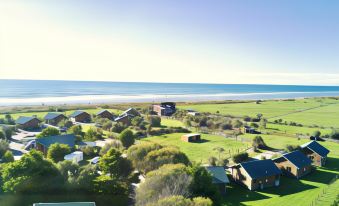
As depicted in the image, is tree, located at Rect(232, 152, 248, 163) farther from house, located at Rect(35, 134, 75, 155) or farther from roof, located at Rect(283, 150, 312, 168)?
house, located at Rect(35, 134, 75, 155)

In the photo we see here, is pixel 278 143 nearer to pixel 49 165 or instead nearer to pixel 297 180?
pixel 297 180

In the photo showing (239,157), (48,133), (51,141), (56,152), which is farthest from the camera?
(48,133)

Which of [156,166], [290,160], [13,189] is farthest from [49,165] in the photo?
[290,160]

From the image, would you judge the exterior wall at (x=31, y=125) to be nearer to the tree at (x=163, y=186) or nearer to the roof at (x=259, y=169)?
the tree at (x=163, y=186)

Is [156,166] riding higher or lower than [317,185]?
Answer: higher

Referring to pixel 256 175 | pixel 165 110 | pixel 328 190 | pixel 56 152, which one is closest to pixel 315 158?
pixel 328 190

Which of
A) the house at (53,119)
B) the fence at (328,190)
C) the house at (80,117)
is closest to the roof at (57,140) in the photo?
the house at (53,119)

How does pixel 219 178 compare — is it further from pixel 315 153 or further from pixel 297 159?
pixel 315 153
